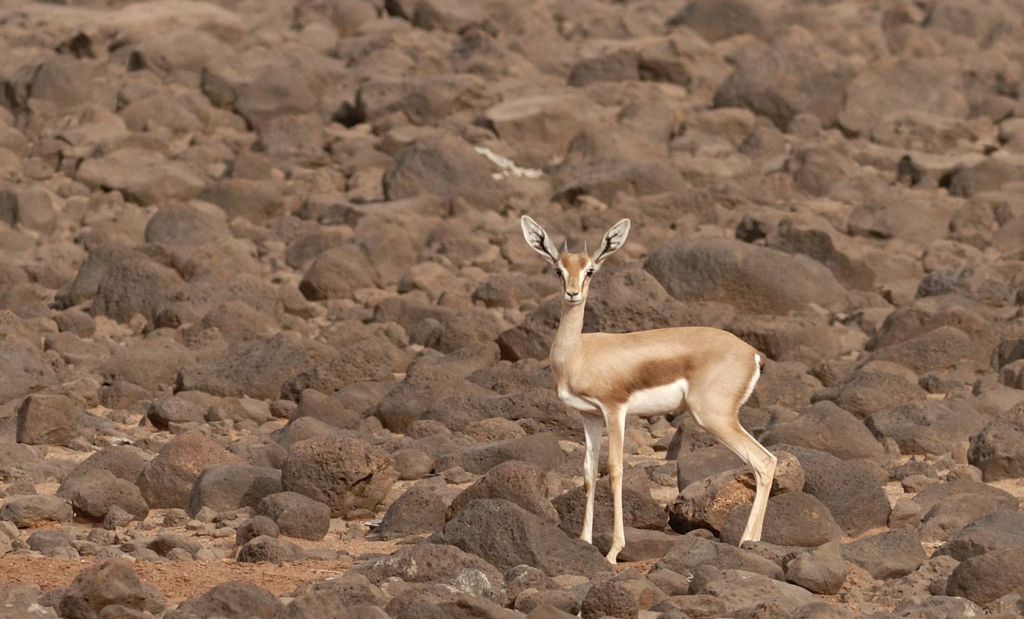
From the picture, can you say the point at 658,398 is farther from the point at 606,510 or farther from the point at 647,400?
the point at 606,510

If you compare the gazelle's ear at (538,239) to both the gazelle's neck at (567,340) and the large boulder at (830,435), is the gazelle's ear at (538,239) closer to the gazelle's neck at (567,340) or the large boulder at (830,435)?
the gazelle's neck at (567,340)

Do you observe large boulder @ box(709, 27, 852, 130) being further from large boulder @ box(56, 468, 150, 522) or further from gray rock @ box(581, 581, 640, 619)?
gray rock @ box(581, 581, 640, 619)

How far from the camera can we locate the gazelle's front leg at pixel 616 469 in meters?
9.70

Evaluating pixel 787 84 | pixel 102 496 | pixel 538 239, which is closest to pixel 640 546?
pixel 538 239

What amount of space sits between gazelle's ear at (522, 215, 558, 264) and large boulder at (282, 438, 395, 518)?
6.24 feet

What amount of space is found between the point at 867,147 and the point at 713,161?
9.12 ft

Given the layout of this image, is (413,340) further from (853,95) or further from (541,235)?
(853,95)

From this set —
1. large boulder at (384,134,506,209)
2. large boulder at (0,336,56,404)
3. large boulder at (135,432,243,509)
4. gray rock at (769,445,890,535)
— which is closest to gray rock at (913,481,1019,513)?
gray rock at (769,445,890,535)

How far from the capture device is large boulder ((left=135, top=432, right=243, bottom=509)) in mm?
11352

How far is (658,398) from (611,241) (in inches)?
38.2

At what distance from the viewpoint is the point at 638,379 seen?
9.88 meters

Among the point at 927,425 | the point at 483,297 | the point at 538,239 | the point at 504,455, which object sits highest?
the point at 538,239

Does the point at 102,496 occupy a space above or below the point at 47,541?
below

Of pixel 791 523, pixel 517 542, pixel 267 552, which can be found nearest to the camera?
pixel 517 542
